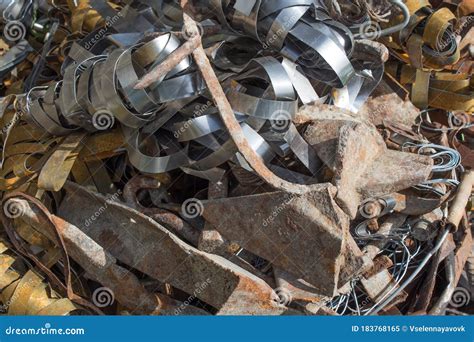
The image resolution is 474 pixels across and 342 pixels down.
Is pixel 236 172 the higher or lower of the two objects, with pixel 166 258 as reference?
higher

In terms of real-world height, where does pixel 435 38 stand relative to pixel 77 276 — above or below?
above

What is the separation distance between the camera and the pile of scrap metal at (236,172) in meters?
1.86

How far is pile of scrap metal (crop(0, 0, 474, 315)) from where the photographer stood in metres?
1.86

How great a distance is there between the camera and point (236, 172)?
199cm

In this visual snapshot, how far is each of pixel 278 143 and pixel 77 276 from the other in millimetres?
726

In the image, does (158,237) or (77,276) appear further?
(77,276)

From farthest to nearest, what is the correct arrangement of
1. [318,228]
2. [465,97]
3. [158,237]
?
[465,97]
[158,237]
[318,228]

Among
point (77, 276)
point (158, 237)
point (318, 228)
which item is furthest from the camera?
point (77, 276)

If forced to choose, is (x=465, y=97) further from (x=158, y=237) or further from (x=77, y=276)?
(x=77, y=276)

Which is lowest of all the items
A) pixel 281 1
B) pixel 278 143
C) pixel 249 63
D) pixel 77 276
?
pixel 77 276

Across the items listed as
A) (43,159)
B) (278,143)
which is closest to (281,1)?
(278,143)

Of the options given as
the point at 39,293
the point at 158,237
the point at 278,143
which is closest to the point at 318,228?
the point at 278,143

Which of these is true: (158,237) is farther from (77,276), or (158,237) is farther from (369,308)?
(369,308)

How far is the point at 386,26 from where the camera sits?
7.68 feet
